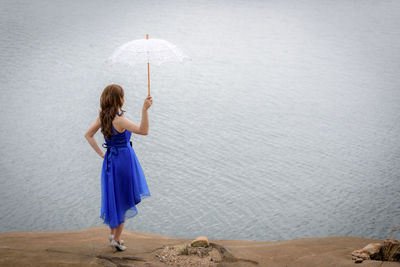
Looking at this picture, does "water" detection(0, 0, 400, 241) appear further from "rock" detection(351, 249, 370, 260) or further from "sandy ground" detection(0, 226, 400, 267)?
"rock" detection(351, 249, 370, 260)

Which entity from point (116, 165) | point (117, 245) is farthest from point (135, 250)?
point (116, 165)

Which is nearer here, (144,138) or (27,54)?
(144,138)

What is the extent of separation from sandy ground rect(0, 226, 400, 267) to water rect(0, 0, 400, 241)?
64cm

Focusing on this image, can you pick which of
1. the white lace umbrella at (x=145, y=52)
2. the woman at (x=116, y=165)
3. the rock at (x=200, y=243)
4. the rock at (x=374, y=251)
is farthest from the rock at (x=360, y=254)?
the white lace umbrella at (x=145, y=52)

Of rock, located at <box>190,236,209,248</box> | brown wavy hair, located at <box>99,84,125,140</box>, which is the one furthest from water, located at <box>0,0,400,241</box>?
brown wavy hair, located at <box>99,84,125,140</box>

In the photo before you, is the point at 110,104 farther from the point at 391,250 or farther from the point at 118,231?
the point at 391,250

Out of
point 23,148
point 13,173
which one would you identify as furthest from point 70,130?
point 13,173

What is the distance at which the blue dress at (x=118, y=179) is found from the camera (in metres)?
3.71

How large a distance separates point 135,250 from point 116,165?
30.4 inches

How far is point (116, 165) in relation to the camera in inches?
146

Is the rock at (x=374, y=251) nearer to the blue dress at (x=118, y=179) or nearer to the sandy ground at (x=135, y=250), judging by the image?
the sandy ground at (x=135, y=250)

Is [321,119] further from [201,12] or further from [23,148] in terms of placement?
[201,12]

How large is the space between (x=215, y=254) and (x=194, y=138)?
3.65 metres

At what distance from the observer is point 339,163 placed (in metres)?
6.50
